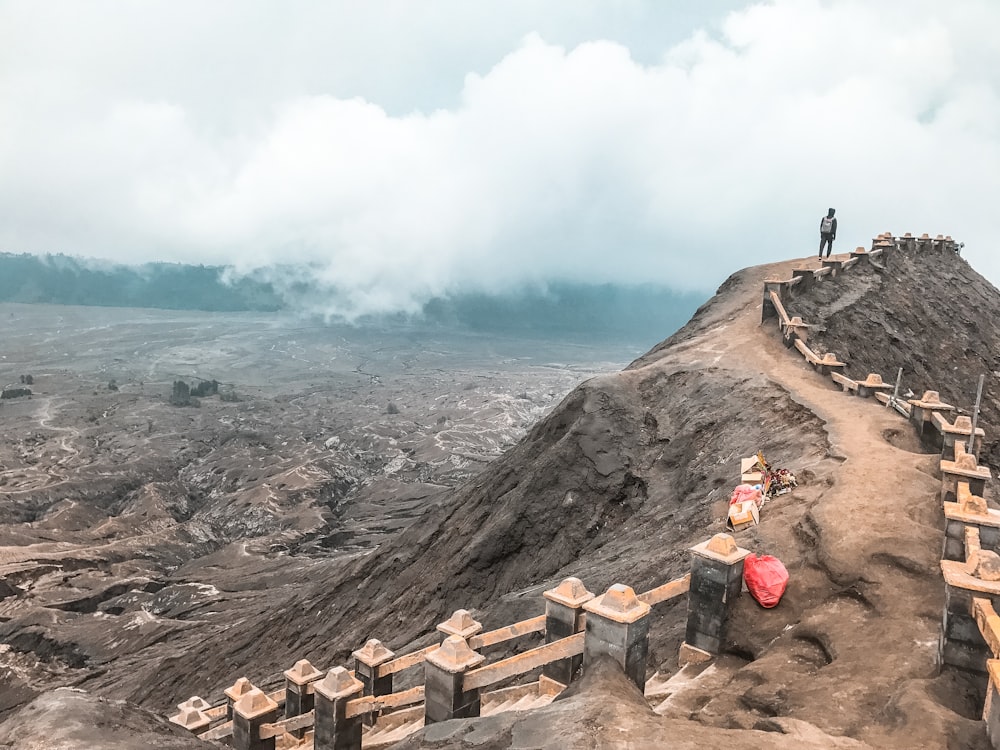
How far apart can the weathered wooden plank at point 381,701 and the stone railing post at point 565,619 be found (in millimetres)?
1830

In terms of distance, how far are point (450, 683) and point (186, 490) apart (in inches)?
2918

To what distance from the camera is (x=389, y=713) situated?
10164 mm

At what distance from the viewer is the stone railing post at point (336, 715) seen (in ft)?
30.1

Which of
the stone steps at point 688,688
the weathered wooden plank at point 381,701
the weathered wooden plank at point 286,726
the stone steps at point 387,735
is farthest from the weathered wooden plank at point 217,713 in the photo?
the stone steps at point 688,688

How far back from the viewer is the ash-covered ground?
138 ft

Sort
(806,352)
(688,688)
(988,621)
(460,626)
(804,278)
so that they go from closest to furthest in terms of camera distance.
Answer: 1. (988,621)
2. (688,688)
3. (460,626)
4. (806,352)
5. (804,278)

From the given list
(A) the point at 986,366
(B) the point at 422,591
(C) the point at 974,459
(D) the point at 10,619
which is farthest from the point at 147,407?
(C) the point at 974,459

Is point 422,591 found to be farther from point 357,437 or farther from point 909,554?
point 357,437

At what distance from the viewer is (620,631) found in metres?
7.13

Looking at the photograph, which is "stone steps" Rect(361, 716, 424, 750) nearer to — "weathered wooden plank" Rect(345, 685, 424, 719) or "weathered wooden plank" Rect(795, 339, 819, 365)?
"weathered wooden plank" Rect(345, 685, 424, 719)

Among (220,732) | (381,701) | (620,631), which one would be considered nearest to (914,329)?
(620,631)

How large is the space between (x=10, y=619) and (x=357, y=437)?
190ft

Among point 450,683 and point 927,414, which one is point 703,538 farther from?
point 450,683

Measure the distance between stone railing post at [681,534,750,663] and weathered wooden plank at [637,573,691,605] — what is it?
0.15m
